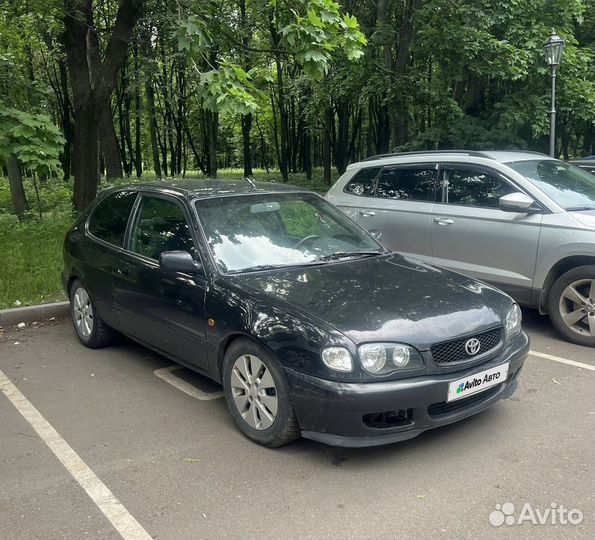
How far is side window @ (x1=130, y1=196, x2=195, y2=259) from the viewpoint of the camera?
462 centimetres

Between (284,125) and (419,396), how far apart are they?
90.1 ft

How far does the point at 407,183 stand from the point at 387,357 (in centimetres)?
427

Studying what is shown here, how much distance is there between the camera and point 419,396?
11.0 feet

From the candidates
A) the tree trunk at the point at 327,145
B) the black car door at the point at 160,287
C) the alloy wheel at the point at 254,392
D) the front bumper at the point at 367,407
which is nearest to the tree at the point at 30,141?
the black car door at the point at 160,287

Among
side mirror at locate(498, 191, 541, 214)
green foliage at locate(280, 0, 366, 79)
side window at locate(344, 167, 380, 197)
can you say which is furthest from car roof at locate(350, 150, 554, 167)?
green foliage at locate(280, 0, 366, 79)

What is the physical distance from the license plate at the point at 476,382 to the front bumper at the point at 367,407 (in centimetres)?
4

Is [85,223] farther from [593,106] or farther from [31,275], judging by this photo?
[593,106]

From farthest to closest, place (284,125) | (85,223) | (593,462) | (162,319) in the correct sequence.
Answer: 1. (284,125)
2. (85,223)
3. (162,319)
4. (593,462)

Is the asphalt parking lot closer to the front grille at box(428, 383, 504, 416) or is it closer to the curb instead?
the front grille at box(428, 383, 504, 416)

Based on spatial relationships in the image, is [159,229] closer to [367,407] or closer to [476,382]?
[367,407]

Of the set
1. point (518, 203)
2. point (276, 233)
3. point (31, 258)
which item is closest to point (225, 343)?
point (276, 233)

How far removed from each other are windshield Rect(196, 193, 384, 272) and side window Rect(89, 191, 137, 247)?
1089mm

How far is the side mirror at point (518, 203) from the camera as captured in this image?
578 centimetres

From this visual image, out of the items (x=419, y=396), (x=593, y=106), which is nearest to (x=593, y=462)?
(x=419, y=396)
